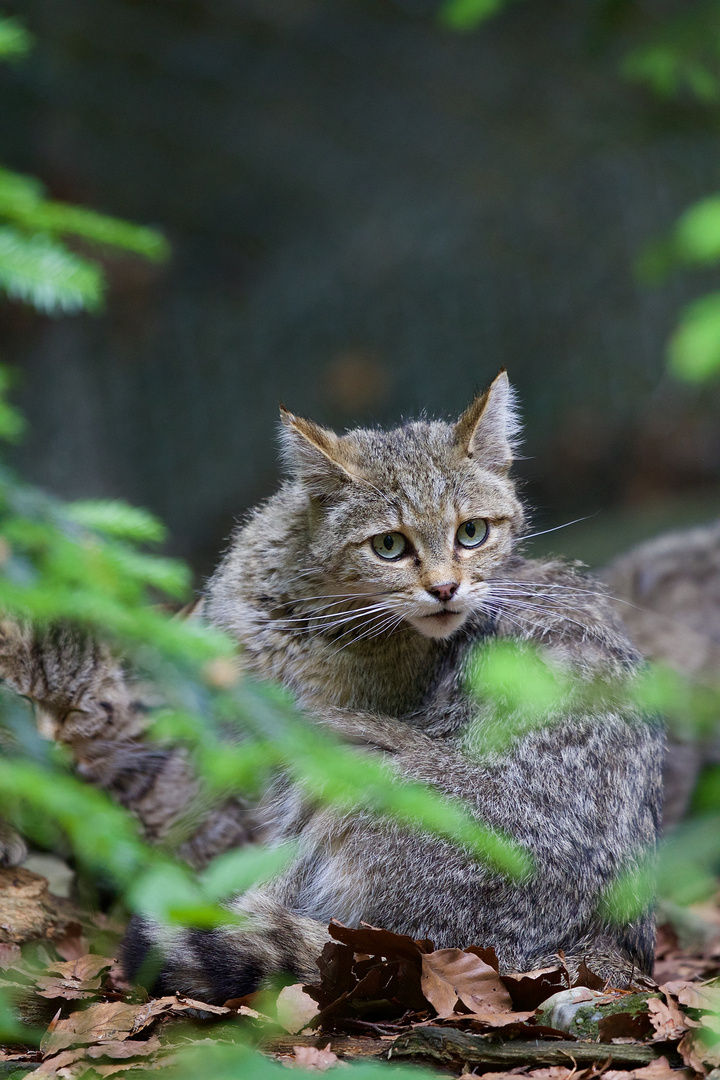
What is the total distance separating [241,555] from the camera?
15.0 feet

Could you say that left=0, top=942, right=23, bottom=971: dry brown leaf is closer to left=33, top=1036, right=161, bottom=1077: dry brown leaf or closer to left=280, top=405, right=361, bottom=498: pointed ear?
left=33, top=1036, right=161, bottom=1077: dry brown leaf

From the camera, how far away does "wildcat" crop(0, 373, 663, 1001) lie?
3504 millimetres

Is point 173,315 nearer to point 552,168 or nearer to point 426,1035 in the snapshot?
point 552,168

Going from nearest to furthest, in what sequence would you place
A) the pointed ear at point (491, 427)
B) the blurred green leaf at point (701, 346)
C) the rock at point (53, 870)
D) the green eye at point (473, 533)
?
the blurred green leaf at point (701, 346) < the green eye at point (473, 533) < the pointed ear at point (491, 427) < the rock at point (53, 870)

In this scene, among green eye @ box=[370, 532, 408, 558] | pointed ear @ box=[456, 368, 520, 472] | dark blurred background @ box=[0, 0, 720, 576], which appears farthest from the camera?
dark blurred background @ box=[0, 0, 720, 576]

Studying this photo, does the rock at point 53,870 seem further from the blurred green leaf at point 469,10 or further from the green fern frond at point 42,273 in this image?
the blurred green leaf at point 469,10

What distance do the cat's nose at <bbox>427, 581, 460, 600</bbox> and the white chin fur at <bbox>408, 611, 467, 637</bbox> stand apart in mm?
126

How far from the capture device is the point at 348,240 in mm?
11312

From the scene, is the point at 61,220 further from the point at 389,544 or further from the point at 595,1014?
the point at 595,1014

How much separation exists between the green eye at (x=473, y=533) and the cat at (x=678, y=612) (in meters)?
1.98

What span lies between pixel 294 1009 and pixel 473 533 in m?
1.86

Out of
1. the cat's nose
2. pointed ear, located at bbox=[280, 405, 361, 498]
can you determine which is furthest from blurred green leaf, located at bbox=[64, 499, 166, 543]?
the cat's nose

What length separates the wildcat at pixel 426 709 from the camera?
3.50 m

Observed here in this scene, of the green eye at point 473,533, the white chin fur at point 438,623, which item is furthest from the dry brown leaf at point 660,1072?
the green eye at point 473,533
